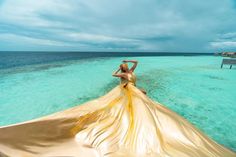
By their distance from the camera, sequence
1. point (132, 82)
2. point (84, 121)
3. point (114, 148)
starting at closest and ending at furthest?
point (114, 148), point (84, 121), point (132, 82)

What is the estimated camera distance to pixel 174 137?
8.77ft

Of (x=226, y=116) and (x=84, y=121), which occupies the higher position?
(x=84, y=121)

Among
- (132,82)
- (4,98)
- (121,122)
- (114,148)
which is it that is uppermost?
(132,82)

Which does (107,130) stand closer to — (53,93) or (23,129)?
(23,129)

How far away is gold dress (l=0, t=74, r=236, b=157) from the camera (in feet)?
7.58

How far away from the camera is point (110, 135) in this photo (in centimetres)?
277

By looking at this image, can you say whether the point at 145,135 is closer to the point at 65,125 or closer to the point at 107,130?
the point at 107,130

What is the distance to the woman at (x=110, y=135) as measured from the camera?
231 centimetres

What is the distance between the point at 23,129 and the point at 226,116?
7.20 meters

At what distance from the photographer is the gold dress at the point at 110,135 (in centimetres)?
231

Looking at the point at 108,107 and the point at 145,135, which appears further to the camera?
the point at 108,107

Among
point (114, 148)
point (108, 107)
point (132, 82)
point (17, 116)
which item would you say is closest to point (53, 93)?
point (17, 116)

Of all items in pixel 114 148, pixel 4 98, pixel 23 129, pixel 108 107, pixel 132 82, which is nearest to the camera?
pixel 23 129

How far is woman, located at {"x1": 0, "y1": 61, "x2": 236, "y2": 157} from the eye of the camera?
2.31m
